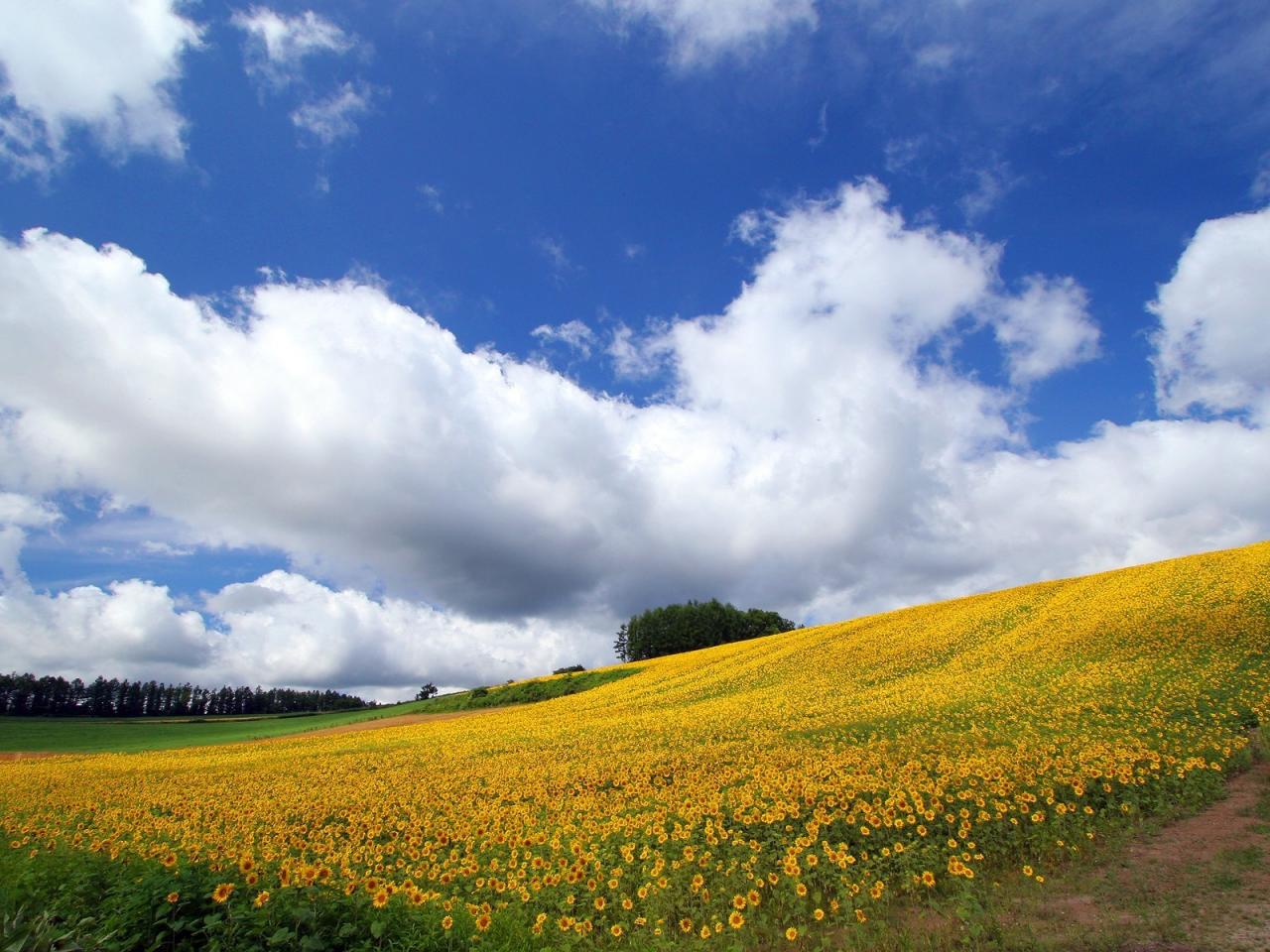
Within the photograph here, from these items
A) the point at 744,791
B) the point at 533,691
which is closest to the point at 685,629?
the point at 533,691

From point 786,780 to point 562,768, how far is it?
5803 mm

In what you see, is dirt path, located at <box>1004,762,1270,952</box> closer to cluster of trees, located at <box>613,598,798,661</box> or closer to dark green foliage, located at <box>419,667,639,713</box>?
dark green foliage, located at <box>419,667,639,713</box>

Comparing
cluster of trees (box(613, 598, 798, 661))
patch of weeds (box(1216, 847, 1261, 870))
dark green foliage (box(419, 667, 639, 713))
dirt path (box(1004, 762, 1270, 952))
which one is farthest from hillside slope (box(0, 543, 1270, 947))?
cluster of trees (box(613, 598, 798, 661))

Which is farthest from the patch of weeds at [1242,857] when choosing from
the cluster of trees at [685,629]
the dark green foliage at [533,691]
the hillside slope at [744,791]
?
the cluster of trees at [685,629]

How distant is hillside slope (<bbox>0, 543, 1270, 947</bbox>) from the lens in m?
7.71

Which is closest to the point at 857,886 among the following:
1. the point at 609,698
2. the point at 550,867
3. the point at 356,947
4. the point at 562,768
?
the point at 550,867

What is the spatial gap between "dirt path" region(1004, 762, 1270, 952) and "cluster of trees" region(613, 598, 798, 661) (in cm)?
9722

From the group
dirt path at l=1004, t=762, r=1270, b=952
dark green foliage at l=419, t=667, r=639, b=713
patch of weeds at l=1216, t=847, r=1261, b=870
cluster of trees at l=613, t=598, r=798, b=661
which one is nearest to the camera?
dirt path at l=1004, t=762, r=1270, b=952

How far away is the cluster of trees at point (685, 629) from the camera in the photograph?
347 ft

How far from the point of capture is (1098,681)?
722 inches

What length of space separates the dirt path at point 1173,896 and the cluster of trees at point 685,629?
319 ft

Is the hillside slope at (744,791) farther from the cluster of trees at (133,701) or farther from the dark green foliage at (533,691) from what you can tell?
the cluster of trees at (133,701)

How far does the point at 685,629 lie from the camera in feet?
348

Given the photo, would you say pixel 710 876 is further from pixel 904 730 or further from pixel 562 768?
pixel 904 730
